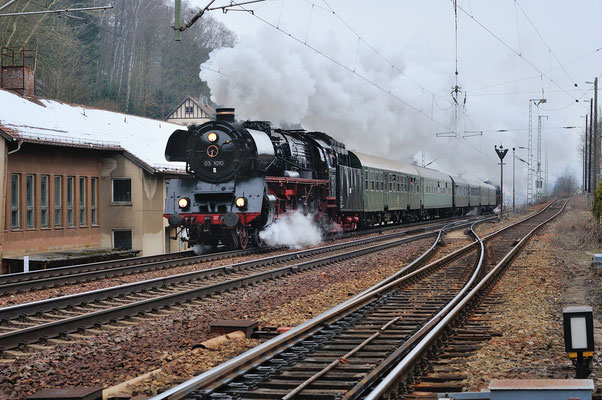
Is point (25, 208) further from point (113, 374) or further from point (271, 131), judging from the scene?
point (113, 374)

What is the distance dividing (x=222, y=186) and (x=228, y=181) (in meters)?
0.21

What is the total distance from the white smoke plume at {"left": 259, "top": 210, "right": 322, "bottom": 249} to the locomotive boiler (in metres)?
0.36

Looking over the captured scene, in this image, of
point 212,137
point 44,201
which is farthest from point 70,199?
point 212,137

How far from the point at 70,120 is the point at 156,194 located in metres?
4.20

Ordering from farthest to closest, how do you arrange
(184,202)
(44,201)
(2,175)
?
(44,201), (2,175), (184,202)

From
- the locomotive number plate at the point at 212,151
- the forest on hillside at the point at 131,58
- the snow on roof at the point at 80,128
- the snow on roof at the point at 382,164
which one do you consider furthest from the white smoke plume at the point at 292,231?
the forest on hillside at the point at 131,58

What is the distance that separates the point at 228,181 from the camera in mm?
19406

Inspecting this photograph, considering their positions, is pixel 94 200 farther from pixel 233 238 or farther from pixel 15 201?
pixel 233 238

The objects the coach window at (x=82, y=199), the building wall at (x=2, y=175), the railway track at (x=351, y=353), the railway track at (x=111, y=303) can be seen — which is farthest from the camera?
the coach window at (x=82, y=199)

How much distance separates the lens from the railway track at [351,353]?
5.97 metres

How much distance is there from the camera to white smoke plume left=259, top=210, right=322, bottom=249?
67.8 ft

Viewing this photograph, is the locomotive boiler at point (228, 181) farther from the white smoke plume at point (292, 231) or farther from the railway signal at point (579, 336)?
the railway signal at point (579, 336)

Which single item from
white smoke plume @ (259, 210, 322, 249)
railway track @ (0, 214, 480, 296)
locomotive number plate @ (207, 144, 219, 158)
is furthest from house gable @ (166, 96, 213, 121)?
railway track @ (0, 214, 480, 296)

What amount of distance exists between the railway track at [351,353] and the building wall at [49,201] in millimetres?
14207
